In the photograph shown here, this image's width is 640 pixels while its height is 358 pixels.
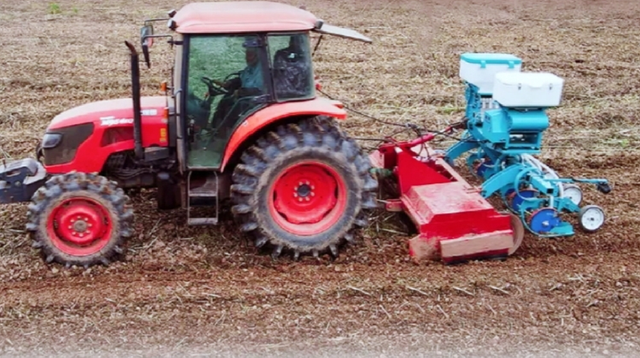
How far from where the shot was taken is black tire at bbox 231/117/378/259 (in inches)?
199

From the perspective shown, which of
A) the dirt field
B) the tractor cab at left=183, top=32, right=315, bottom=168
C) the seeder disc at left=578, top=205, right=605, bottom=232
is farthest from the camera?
the seeder disc at left=578, top=205, right=605, bottom=232

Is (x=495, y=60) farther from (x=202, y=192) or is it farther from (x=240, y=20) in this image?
(x=202, y=192)

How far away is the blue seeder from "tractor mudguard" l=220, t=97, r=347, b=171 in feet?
4.04

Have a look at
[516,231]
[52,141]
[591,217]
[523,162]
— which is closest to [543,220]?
[516,231]

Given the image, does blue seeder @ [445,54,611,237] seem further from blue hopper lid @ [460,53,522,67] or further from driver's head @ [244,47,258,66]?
driver's head @ [244,47,258,66]

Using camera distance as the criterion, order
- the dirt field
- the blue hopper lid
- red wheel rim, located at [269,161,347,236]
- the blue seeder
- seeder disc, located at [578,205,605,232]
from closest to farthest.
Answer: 1. the dirt field
2. red wheel rim, located at [269,161,347,236]
3. the blue seeder
4. seeder disc, located at [578,205,605,232]
5. the blue hopper lid

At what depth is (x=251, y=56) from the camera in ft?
16.5

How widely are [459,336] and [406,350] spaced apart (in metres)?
0.36

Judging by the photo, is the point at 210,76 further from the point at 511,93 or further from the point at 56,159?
the point at 511,93

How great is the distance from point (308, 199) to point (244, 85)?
92 centimetres

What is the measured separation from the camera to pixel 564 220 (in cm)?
593

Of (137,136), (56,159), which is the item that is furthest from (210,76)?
(56,159)

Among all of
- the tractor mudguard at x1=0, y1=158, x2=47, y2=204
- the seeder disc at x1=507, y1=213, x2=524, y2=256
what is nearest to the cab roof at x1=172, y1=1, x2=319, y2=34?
the tractor mudguard at x1=0, y1=158, x2=47, y2=204

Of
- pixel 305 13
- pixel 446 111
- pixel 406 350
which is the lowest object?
pixel 406 350
